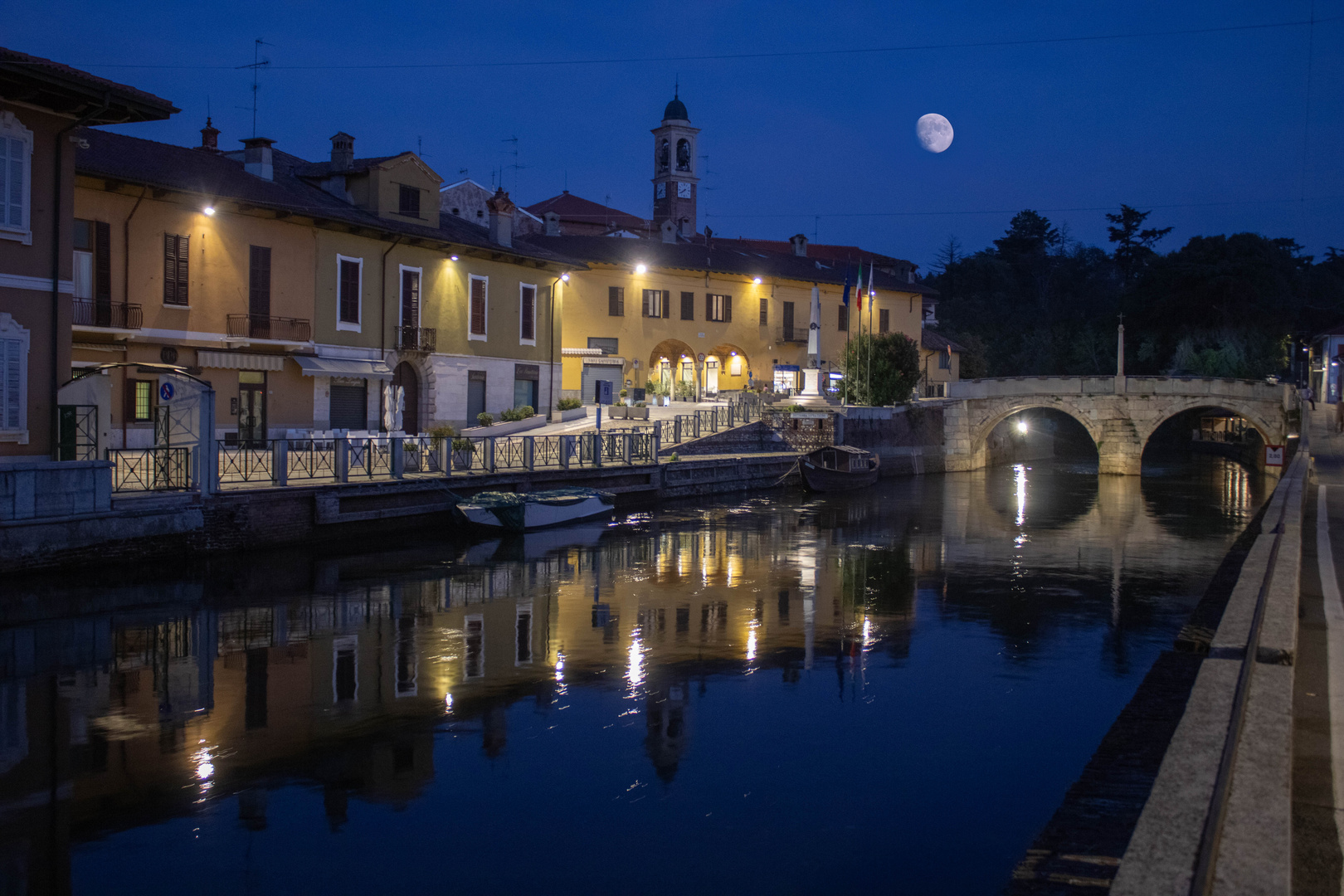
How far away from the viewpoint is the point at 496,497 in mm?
25188

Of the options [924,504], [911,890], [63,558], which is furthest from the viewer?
[924,504]

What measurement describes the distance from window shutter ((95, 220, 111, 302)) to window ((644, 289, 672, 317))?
25.9 meters

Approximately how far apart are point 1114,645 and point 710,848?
373 inches

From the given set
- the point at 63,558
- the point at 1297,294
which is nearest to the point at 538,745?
the point at 63,558

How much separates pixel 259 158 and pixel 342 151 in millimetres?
3400

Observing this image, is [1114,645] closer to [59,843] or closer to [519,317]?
[59,843]

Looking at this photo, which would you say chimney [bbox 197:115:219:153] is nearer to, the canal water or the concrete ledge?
the canal water

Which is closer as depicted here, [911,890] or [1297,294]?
[911,890]

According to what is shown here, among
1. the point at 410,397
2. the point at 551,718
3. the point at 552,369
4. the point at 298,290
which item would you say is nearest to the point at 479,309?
the point at 410,397

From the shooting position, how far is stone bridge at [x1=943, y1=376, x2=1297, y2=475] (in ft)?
155

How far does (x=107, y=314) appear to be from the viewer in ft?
82.0

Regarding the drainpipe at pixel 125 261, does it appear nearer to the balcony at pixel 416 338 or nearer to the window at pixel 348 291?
the window at pixel 348 291

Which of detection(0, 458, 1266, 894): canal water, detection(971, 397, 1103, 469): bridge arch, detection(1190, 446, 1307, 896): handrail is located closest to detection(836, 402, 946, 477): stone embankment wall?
detection(971, 397, 1103, 469): bridge arch

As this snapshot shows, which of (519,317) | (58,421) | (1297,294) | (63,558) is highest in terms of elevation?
(1297,294)
